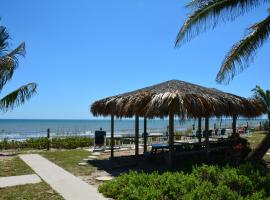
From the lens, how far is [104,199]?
7262mm

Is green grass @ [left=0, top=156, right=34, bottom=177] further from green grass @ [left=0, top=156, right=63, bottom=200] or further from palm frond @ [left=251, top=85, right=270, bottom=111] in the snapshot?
palm frond @ [left=251, top=85, right=270, bottom=111]

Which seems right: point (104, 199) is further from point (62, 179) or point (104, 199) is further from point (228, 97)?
point (228, 97)

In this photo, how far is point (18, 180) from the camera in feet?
31.1

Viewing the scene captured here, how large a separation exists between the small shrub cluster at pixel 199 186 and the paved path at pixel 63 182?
43 cm

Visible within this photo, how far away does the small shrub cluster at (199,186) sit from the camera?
6.47 metres

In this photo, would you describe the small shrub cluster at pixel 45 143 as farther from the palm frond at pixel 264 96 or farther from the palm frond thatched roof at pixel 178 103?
the palm frond at pixel 264 96

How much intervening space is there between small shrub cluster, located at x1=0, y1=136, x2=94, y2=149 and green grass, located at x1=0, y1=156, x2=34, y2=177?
169 inches

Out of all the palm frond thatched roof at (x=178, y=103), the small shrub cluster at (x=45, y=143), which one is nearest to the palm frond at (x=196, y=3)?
the palm frond thatched roof at (x=178, y=103)

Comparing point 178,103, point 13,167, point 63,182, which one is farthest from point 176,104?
point 13,167

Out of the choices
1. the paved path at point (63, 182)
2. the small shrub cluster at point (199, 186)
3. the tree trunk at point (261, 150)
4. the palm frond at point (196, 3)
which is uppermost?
the palm frond at point (196, 3)

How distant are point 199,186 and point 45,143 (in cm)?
1267

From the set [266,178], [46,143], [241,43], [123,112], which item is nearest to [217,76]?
[241,43]

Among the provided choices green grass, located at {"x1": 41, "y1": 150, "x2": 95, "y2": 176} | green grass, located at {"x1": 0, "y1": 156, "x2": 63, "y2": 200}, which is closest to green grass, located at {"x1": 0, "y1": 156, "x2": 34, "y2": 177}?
green grass, located at {"x1": 0, "y1": 156, "x2": 63, "y2": 200}

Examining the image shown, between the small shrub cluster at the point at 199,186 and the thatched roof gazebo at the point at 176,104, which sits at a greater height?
the thatched roof gazebo at the point at 176,104
